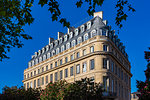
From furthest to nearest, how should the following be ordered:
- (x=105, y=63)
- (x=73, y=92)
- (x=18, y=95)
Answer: (x=105, y=63) < (x=18, y=95) < (x=73, y=92)

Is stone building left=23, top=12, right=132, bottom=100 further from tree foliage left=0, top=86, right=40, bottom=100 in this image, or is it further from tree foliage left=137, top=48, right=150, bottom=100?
tree foliage left=137, top=48, right=150, bottom=100

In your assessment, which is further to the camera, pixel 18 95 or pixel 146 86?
pixel 18 95

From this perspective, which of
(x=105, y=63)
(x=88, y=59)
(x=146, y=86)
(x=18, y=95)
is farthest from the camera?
(x=88, y=59)

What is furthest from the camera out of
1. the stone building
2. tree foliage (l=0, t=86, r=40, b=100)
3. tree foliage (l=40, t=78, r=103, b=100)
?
the stone building

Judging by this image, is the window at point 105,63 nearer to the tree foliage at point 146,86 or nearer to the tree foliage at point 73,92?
the tree foliage at point 73,92

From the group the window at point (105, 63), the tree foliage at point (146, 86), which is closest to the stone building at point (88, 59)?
the window at point (105, 63)

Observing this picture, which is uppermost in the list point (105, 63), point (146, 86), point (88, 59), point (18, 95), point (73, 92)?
point (88, 59)

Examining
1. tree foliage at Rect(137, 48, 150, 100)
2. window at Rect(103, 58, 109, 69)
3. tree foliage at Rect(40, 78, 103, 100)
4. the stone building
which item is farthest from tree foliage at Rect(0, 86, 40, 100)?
tree foliage at Rect(137, 48, 150, 100)

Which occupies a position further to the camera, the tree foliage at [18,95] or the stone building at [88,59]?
the stone building at [88,59]

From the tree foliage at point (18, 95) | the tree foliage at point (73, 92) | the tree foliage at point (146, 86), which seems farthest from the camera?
the tree foliage at point (18, 95)

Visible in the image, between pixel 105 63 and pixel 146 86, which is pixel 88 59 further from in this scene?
pixel 146 86

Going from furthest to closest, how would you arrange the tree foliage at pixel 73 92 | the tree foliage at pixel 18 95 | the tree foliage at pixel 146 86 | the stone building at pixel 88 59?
the stone building at pixel 88 59, the tree foliage at pixel 18 95, the tree foliage at pixel 73 92, the tree foliage at pixel 146 86

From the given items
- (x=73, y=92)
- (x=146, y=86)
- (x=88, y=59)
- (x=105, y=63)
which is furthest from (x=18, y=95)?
(x=146, y=86)

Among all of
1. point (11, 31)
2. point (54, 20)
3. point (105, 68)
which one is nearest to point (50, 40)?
point (105, 68)
